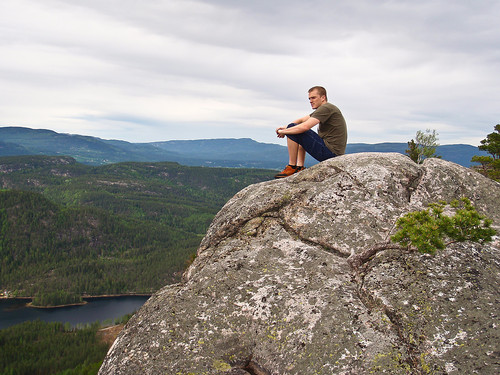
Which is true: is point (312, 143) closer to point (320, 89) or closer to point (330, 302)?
point (320, 89)

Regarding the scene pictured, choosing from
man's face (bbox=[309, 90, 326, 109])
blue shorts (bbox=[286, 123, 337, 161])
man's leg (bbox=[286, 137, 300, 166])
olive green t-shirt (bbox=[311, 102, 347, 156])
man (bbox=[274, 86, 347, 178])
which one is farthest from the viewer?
man's leg (bbox=[286, 137, 300, 166])

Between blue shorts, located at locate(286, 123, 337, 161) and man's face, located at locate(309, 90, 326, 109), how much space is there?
1.21 meters

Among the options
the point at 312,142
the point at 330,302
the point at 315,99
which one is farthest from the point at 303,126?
the point at 330,302

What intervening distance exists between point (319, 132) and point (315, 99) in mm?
1552

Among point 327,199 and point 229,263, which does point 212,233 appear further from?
point 327,199

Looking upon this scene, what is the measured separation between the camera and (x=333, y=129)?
14688 mm

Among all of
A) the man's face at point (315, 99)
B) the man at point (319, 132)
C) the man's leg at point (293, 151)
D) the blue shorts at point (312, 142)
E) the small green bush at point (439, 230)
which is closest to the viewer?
the small green bush at point (439, 230)

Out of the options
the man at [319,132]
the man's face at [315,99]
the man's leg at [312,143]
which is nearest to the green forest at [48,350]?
the man at [319,132]

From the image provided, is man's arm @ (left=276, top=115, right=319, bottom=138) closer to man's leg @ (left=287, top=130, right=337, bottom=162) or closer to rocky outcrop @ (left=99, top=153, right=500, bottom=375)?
man's leg @ (left=287, top=130, right=337, bottom=162)

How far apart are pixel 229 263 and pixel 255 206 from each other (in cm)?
274

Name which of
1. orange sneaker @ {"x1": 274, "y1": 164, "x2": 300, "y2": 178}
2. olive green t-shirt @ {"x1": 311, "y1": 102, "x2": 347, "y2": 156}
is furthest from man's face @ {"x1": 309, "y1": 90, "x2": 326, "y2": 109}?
orange sneaker @ {"x1": 274, "y1": 164, "x2": 300, "y2": 178}

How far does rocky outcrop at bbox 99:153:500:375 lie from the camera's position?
6980 millimetres

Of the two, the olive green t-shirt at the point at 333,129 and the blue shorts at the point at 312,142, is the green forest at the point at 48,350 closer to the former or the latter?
the blue shorts at the point at 312,142

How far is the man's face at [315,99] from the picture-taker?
1439 cm
